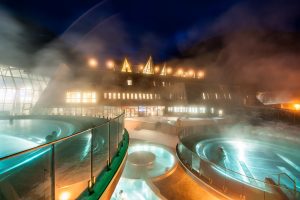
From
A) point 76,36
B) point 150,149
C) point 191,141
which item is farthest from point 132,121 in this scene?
point 76,36

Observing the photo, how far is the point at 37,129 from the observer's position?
8.30 m

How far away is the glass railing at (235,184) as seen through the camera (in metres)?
4.92

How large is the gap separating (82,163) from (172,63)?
3796 centimetres

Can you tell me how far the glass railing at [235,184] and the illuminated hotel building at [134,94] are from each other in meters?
7.79

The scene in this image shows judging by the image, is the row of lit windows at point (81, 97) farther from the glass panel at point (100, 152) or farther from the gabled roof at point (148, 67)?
the glass panel at point (100, 152)

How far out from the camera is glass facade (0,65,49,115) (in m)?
14.9

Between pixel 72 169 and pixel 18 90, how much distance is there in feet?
59.7

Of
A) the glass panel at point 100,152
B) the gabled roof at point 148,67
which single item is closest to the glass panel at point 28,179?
the glass panel at point 100,152

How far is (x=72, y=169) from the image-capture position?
9.60 ft

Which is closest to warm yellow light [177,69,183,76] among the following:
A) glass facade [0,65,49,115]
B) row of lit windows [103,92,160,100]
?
row of lit windows [103,92,160,100]

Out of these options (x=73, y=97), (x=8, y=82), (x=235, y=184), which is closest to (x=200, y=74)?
(x=73, y=97)

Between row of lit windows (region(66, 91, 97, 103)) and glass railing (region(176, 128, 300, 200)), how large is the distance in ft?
47.2

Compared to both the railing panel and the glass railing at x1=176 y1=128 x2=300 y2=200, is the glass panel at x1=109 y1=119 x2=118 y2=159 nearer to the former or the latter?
the railing panel

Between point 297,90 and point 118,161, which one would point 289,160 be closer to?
point 118,161
